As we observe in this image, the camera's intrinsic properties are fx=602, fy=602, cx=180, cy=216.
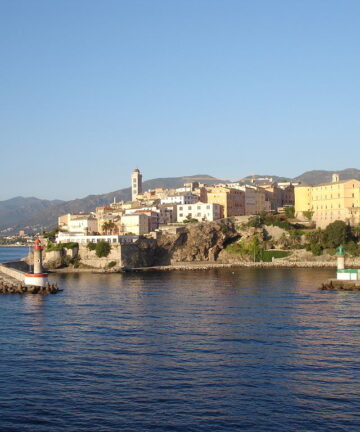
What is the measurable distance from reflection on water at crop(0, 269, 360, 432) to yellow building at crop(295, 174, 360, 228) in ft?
158

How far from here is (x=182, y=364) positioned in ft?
83.6

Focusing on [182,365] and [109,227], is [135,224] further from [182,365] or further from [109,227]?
[182,365]

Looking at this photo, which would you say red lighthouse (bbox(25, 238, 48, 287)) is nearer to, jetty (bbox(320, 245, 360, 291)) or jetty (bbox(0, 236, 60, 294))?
jetty (bbox(0, 236, 60, 294))

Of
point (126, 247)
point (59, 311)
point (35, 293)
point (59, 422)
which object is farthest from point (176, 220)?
point (59, 422)

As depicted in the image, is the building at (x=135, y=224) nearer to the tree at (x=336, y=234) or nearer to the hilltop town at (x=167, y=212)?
the hilltop town at (x=167, y=212)

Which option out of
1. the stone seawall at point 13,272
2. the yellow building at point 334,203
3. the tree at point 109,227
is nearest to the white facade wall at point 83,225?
the tree at point 109,227

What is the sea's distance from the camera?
19484 millimetres

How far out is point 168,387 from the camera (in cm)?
2238

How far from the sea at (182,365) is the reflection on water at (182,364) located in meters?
0.06

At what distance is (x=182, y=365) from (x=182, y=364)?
172mm

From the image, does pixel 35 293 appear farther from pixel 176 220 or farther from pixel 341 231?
pixel 176 220

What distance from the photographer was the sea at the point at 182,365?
63.9ft

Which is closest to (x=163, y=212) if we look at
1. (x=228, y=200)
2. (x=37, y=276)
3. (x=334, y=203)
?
(x=228, y=200)

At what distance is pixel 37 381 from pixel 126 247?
203 ft
